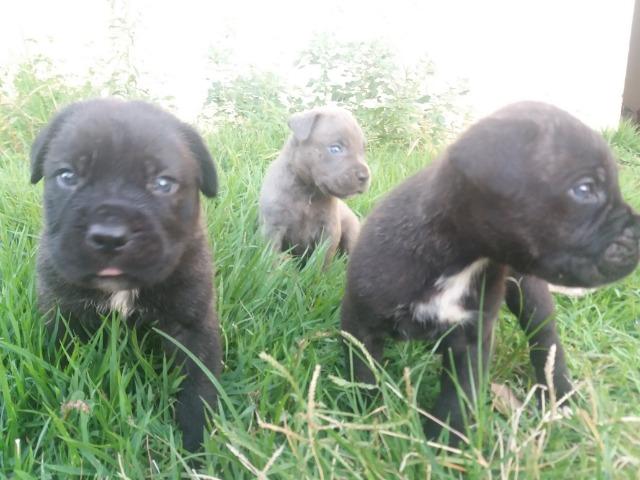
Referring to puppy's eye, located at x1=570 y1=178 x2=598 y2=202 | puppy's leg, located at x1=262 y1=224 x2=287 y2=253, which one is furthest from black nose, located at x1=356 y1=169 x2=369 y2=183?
puppy's eye, located at x1=570 y1=178 x2=598 y2=202

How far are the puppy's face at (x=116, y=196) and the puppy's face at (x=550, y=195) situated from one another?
1.04 meters

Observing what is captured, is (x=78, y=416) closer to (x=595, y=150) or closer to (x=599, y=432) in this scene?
(x=599, y=432)

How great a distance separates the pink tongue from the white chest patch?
13.8 inches

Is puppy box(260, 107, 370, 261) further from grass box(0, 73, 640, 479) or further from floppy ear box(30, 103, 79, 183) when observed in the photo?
floppy ear box(30, 103, 79, 183)

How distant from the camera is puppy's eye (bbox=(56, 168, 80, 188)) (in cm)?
228

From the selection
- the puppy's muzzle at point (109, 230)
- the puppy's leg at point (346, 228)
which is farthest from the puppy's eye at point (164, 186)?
the puppy's leg at point (346, 228)

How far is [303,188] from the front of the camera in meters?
4.59

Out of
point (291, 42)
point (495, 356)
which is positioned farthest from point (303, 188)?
point (291, 42)

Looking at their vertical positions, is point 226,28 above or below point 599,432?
above

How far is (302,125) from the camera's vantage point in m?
4.49

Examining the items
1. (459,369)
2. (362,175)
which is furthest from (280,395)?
(362,175)

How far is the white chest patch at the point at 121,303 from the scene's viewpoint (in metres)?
2.53

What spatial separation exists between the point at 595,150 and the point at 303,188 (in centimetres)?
270

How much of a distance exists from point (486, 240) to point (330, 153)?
→ 2.38 meters
